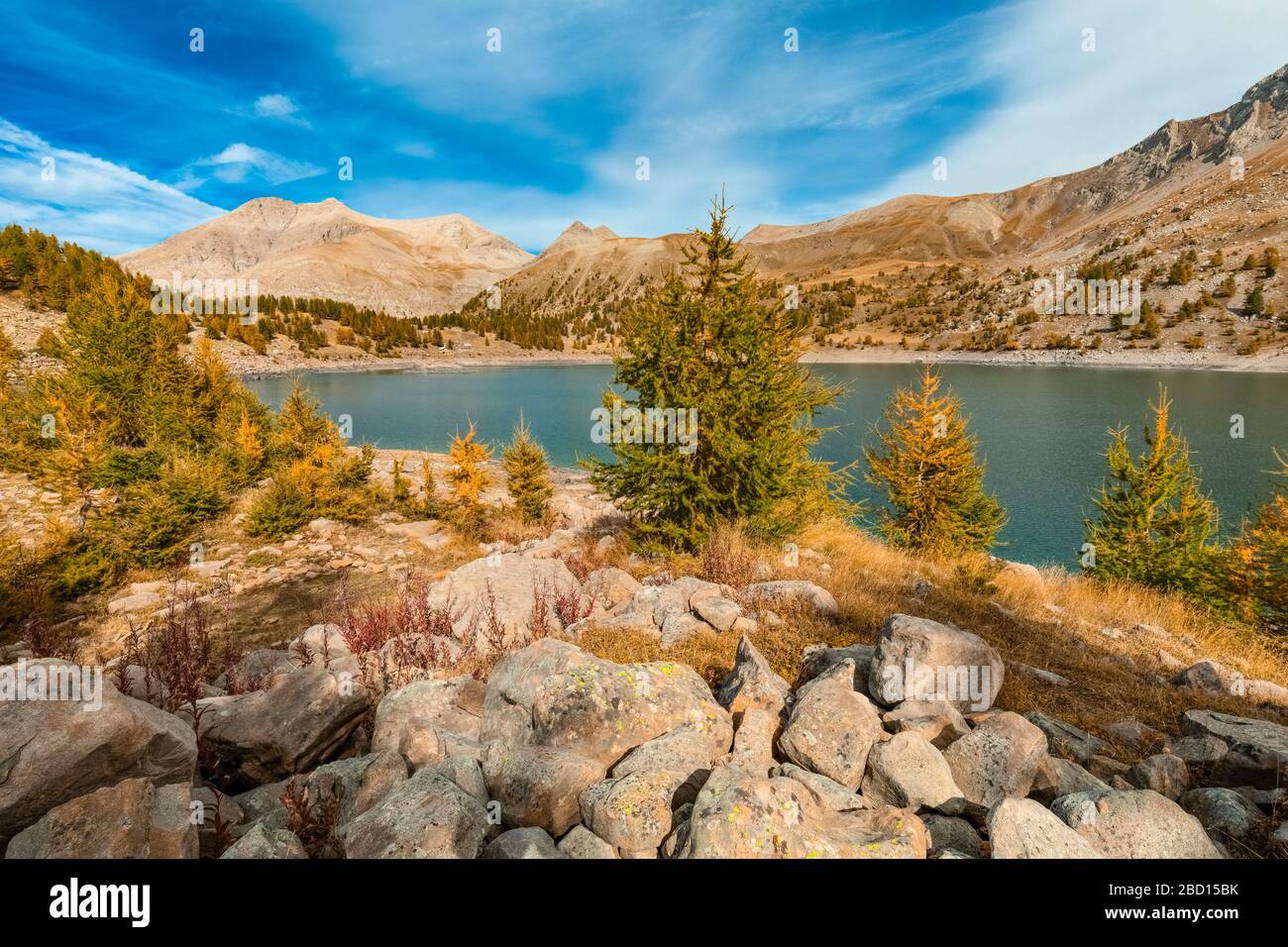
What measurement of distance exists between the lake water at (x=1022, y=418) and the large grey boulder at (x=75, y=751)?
42.1 feet

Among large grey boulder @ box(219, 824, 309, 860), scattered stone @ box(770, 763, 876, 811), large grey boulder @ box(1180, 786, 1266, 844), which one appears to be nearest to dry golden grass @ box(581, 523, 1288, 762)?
large grey boulder @ box(1180, 786, 1266, 844)

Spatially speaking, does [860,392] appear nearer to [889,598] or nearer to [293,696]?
[889,598]

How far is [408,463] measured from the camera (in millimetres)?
30906

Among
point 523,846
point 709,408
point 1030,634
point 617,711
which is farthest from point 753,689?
point 709,408

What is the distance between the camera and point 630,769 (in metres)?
4.28

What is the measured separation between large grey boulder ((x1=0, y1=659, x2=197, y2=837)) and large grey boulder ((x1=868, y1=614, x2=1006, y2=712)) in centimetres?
634

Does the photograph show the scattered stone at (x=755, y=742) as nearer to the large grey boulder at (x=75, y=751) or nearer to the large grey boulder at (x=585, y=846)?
the large grey boulder at (x=585, y=846)

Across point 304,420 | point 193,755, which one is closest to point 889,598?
point 193,755

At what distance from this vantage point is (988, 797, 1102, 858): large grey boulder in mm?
3312

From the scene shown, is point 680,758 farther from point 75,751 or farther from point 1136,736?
point 1136,736

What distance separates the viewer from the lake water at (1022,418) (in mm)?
26312

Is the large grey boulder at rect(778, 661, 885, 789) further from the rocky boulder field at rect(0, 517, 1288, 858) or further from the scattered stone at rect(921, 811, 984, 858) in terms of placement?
the scattered stone at rect(921, 811, 984, 858)
